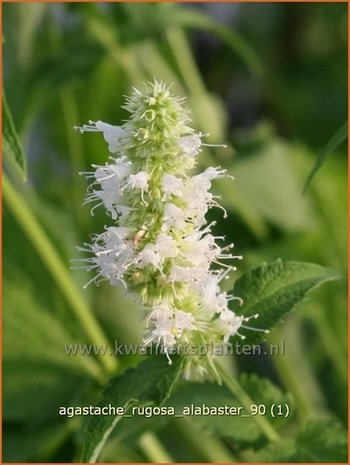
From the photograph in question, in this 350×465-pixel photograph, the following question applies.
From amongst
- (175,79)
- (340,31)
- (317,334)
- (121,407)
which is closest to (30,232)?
(121,407)

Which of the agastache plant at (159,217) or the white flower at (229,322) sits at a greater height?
the agastache plant at (159,217)

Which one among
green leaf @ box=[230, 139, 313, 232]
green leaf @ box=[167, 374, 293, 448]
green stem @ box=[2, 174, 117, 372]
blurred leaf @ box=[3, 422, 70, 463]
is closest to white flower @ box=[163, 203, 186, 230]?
green leaf @ box=[167, 374, 293, 448]

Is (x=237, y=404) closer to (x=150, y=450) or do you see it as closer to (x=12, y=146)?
(x=150, y=450)

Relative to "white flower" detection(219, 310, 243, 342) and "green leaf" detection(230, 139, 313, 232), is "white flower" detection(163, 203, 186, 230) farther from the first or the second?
"green leaf" detection(230, 139, 313, 232)

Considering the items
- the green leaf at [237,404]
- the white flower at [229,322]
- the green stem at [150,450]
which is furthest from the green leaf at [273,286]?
the green stem at [150,450]

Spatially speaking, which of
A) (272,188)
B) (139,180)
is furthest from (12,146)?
(272,188)

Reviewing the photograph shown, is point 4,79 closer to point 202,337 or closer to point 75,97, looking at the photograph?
point 75,97

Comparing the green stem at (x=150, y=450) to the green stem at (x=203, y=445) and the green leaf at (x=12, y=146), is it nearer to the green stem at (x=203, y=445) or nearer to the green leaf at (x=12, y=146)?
the green stem at (x=203, y=445)
